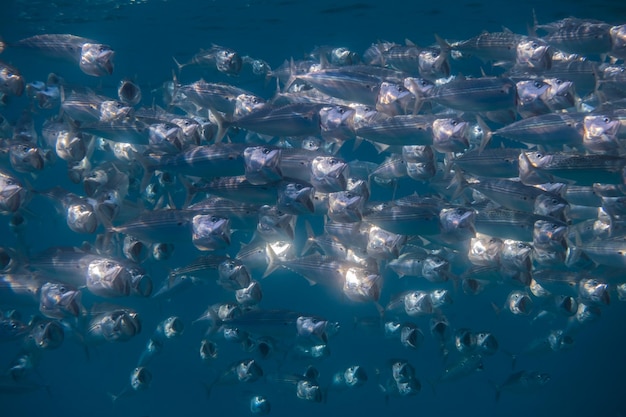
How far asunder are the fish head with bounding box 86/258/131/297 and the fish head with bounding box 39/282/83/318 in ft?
1.58

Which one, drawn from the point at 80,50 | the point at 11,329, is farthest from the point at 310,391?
the point at 80,50

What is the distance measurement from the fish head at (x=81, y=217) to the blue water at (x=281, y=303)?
1895mm

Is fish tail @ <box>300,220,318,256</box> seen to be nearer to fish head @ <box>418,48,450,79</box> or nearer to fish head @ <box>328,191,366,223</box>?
fish head @ <box>328,191,366,223</box>

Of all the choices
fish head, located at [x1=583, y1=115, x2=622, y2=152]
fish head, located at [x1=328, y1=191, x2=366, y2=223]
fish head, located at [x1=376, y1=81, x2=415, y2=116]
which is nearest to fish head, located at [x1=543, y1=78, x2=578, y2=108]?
fish head, located at [x1=583, y1=115, x2=622, y2=152]

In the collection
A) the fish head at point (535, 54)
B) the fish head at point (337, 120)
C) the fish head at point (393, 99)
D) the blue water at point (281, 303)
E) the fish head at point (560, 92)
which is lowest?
the blue water at point (281, 303)

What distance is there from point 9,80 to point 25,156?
133 centimetres

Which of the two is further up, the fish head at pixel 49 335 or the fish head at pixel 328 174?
the fish head at pixel 328 174

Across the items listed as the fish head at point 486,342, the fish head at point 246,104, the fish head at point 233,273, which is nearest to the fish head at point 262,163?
the fish head at point 246,104

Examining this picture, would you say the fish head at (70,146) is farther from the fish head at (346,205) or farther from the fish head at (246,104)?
the fish head at (346,205)

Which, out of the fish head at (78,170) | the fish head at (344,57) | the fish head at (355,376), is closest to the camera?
the fish head at (78,170)

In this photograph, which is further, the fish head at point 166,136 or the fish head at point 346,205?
Answer: the fish head at point 346,205

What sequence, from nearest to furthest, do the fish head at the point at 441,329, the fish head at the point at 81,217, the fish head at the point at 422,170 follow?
the fish head at the point at 81,217, the fish head at the point at 422,170, the fish head at the point at 441,329

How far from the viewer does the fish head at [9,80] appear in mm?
7211

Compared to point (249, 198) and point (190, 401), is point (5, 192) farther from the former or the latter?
point (190, 401)
